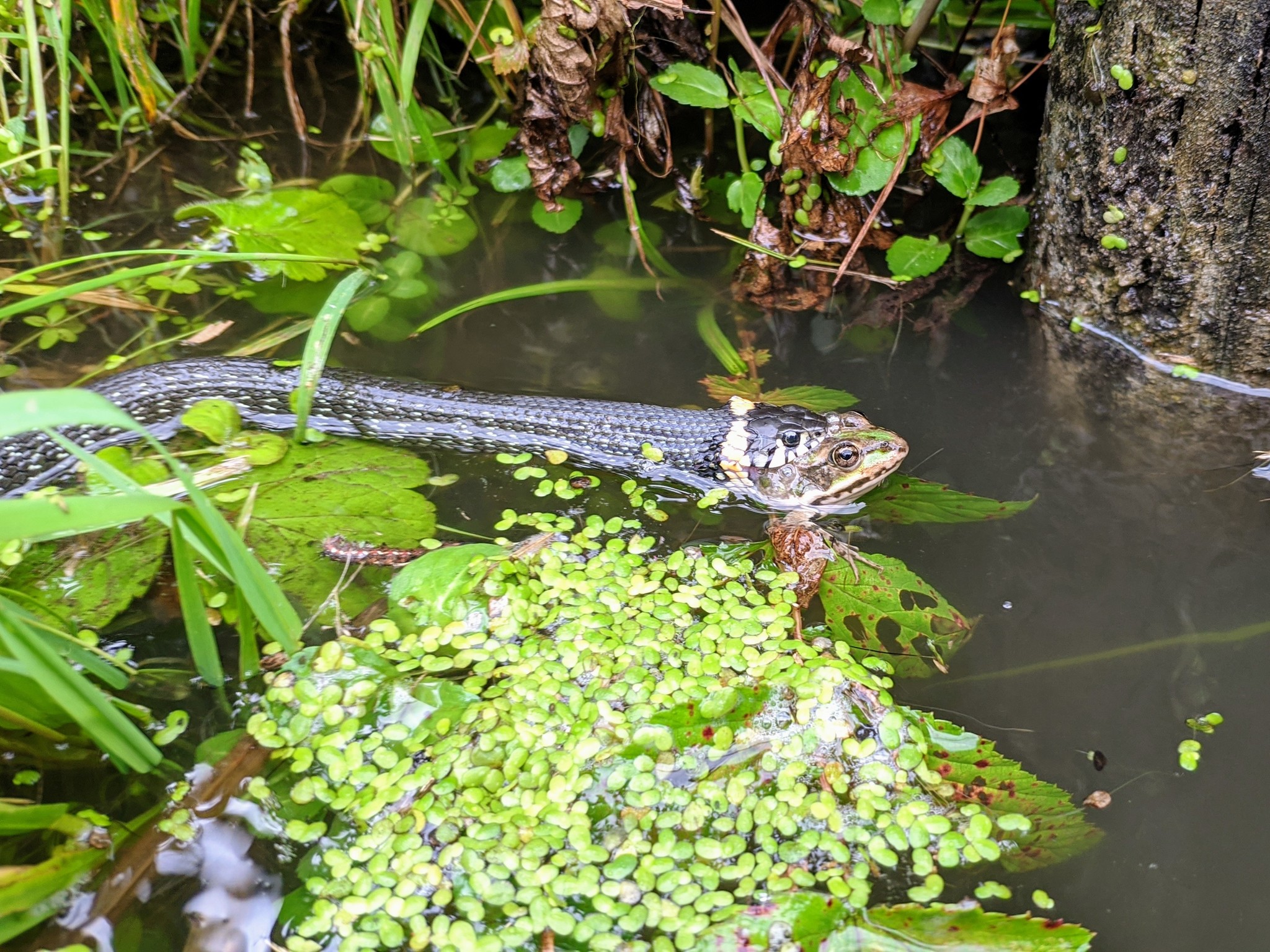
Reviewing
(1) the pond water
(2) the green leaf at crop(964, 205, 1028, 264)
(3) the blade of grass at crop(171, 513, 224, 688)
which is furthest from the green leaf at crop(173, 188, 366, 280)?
(2) the green leaf at crop(964, 205, 1028, 264)

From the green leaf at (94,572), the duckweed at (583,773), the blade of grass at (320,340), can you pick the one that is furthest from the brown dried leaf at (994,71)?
the green leaf at (94,572)

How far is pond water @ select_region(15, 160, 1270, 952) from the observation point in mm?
2205

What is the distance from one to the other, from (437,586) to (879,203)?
238 cm

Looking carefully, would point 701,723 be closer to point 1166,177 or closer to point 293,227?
point 1166,177

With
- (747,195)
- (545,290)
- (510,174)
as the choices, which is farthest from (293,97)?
(747,195)

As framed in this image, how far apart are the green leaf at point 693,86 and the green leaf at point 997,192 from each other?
111 centimetres

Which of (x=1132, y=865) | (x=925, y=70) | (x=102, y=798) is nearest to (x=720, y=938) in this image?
(x=1132, y=865)

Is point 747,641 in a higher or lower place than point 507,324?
lower

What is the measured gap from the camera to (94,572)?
263cm

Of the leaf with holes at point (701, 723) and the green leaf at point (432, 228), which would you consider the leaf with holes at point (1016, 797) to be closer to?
the leaf with holes at point (701, 723)

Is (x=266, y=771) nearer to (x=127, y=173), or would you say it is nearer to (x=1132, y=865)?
(x=1132, y=865)

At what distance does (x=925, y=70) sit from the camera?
4449 millimetres

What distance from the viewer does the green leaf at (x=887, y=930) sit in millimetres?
1903

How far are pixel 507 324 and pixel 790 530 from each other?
1.72 m
